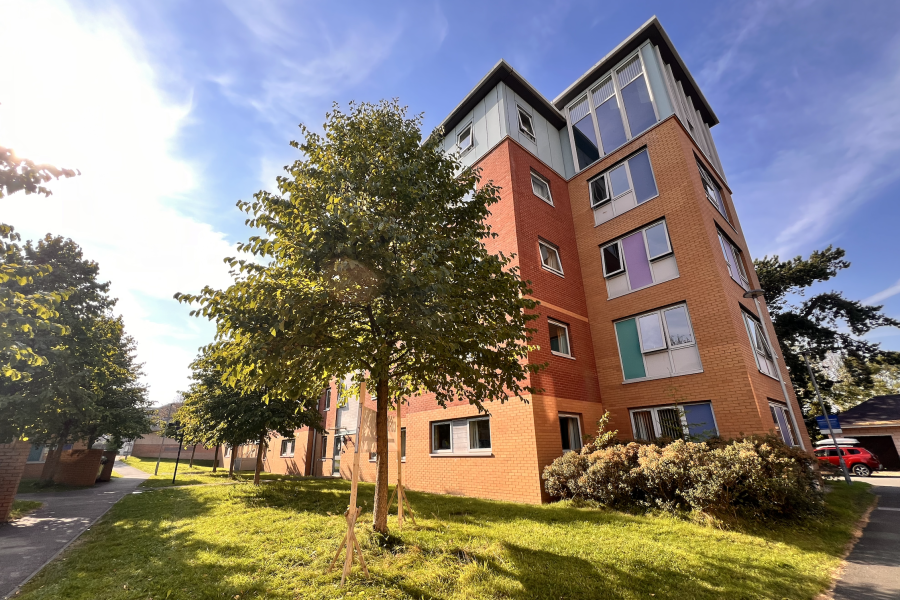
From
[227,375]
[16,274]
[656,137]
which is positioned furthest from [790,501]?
[16,274]

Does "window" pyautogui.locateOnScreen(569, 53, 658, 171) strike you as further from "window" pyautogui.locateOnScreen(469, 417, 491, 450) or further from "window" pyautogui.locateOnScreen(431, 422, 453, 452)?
"window" pyautogui.locateOnScreen(431, 422, 453, 452)

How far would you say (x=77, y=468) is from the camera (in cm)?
2042

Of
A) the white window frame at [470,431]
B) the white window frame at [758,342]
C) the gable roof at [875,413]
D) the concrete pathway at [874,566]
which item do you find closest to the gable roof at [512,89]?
the white window frame at [758,342]

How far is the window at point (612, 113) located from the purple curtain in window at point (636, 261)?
4.60 metres

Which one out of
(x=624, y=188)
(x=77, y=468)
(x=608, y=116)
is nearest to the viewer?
(x=624, y=188)

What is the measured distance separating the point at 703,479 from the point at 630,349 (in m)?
6.27

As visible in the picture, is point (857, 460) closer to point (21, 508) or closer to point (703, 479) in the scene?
point (703, 479)

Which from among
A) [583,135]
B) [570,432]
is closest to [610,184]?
[583,135]

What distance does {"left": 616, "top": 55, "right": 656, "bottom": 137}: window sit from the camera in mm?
16328

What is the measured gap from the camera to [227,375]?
712cm

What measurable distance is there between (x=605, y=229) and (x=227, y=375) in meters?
14.8

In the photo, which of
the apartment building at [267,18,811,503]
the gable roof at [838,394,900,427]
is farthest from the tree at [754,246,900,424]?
the apartment building at [267,18,811,503]

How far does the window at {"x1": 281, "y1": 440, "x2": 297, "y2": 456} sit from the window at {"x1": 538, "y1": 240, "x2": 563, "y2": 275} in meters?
24.8

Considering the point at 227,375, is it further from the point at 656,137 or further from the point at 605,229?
the point at 656,137
